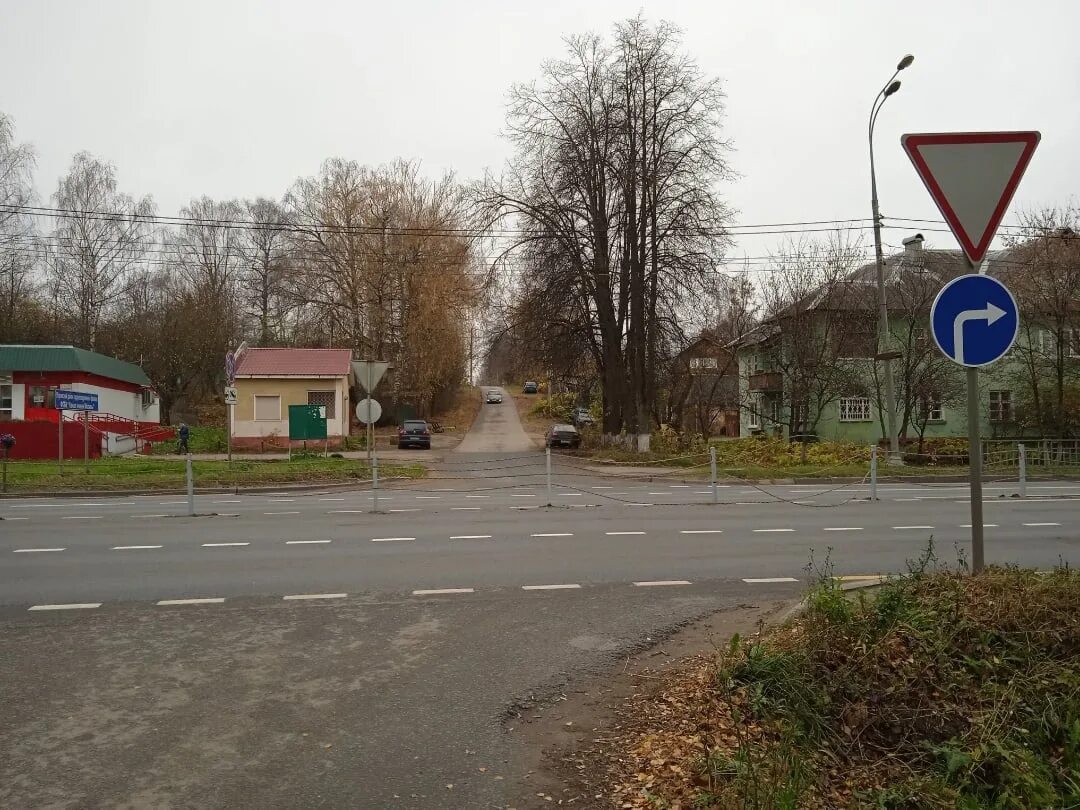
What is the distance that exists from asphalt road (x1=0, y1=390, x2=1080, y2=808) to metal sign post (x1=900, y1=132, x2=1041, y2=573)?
195 cm

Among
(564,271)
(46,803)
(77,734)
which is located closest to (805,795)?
(46,803)

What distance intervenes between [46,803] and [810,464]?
2647cm

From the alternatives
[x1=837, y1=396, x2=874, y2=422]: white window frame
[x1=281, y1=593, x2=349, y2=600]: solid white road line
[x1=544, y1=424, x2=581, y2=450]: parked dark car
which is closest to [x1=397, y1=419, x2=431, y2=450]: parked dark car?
[x1=544, y1=424, x2=581, y2=450]: parked dark car

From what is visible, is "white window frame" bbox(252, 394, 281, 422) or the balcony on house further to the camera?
"white window frame" bbox(252, 394, 281, 422)

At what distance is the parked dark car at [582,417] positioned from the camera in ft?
163

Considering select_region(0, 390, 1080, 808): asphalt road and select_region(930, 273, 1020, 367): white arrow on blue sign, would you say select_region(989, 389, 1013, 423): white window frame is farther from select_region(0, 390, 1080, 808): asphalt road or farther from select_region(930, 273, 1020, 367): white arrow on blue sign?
select_region(930, 273, 1020, 367): white arrow on blue sign

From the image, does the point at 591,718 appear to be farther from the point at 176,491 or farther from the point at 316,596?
the point at 176,491

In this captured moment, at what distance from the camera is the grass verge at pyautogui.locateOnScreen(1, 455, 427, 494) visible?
819 inches

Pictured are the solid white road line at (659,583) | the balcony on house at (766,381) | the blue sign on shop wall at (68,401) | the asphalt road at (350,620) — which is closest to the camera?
the asphalt road at (350,620)

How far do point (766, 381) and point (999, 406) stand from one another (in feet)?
41.6

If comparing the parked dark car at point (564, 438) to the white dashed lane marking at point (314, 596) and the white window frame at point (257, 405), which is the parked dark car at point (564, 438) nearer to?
the white window frame at point (257, 405)

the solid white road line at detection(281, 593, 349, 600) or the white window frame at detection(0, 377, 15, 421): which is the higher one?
the white window frame at detection(0, 377, 15, 421)

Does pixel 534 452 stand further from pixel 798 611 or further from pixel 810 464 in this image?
pixel 798 611

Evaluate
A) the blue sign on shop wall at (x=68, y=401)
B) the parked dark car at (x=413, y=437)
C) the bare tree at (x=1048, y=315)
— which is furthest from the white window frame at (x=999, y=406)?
the blue sign on shop wall at (x=68, y=401)
